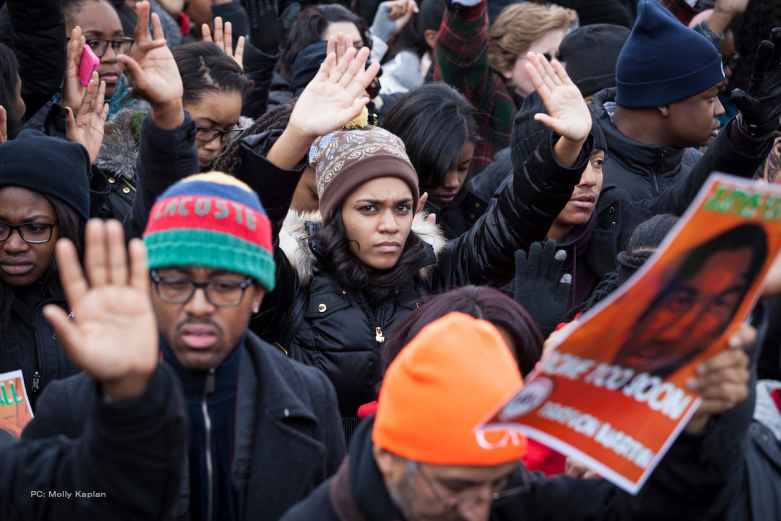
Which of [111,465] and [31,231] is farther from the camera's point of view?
[31,231]

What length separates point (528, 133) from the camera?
138 inches

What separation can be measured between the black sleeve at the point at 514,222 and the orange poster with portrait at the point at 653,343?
1.49m

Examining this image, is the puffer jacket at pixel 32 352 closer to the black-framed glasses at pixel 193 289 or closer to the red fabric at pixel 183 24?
the black-framed glasses at pixel 193 289

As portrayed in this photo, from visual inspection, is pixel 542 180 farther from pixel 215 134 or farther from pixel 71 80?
pixel 71 80

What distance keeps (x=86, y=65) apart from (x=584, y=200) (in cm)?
266

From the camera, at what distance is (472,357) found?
1.68 meters

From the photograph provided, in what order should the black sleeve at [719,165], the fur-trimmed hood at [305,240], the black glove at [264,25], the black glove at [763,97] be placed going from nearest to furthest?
the fur-trimmed hood at [305,240], the black glove at [763,97], the black sleeve at [719,165], the black glove at [264,25]

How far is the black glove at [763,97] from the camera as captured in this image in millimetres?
3344

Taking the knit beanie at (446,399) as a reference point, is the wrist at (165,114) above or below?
above

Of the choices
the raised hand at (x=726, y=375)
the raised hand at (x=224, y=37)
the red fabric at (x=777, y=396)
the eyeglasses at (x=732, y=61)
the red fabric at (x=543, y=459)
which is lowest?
the eyeglasses at (x=732, y=61)

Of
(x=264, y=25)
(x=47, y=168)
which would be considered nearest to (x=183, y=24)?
(x=264, y=25)

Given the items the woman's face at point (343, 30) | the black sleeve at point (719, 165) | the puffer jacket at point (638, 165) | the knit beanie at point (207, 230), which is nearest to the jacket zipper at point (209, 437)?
the knit beanie at point (207, 230)

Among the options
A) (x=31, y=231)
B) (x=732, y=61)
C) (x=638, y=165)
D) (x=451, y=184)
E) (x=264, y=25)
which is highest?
(x=31, y=231)

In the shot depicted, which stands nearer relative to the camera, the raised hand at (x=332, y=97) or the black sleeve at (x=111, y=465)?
the black sleeve at (x=111, y=465)
